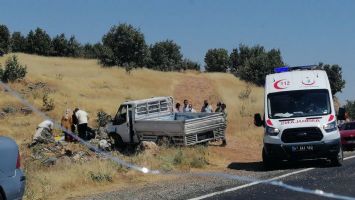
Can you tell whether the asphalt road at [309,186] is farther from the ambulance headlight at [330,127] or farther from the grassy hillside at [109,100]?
the grassy hillside at [109,100]

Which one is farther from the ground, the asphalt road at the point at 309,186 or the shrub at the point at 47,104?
the shrub at the point at 47,104

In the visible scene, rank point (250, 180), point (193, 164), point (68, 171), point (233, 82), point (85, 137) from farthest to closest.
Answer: point (233, 82) → point (85, 137) → point (193, 164) → point (68, 171) → point (250, 180)

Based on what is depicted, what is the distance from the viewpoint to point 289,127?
1441cm

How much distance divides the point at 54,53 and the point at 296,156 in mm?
70962

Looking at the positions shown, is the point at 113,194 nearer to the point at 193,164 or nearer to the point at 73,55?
the point at 193,164

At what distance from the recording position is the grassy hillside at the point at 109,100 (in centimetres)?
1334

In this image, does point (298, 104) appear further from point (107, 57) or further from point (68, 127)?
point (107, 57)

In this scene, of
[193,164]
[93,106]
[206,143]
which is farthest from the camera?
[93,106]

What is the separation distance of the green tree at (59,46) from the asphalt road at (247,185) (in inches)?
2759

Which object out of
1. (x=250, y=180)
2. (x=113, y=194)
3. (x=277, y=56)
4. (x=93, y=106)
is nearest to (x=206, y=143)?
(x=250, y=180)

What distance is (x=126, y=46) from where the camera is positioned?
66500mm

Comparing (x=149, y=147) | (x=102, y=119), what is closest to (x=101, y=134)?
(x=149, y=147)

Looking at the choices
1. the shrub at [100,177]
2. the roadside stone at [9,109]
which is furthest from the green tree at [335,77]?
the shrub at [100,177]

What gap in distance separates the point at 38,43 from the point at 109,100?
3749 cm
